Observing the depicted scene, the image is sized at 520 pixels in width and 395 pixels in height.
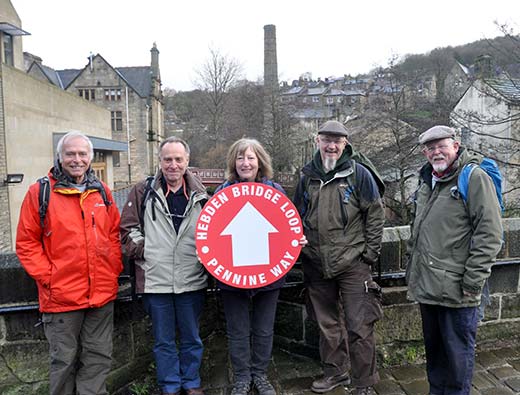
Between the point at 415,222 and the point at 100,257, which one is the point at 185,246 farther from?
the point at 415,222

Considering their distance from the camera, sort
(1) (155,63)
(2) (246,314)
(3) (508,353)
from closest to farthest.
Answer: (2) (246,314)
(3) (508,353)
(1) (155,63)

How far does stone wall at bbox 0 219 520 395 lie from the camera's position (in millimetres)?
3156

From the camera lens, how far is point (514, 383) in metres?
3.36

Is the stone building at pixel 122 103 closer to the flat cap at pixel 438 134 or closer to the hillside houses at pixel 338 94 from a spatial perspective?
the hillside houses at pixel 338 94

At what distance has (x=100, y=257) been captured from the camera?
2.88 m

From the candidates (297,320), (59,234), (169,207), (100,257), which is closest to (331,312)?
(297,320)

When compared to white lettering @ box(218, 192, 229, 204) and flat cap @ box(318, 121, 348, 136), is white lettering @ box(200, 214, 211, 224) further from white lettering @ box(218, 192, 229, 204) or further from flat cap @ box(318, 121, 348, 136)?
flat cap @ box(318, 121, 348, 136)

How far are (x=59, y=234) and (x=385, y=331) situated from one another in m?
2.75

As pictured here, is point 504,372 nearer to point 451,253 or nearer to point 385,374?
point 385,374

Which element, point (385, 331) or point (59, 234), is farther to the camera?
point (385, 331)

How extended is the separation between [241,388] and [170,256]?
1080 mm

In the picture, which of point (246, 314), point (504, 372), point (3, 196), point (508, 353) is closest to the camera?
point (246, 314)

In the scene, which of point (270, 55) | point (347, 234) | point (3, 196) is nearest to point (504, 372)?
point (347, 234)

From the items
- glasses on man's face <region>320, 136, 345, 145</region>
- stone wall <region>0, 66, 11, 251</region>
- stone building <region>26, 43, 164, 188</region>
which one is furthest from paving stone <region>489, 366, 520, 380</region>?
stone building <region>26, 43, 164, 188</region>
